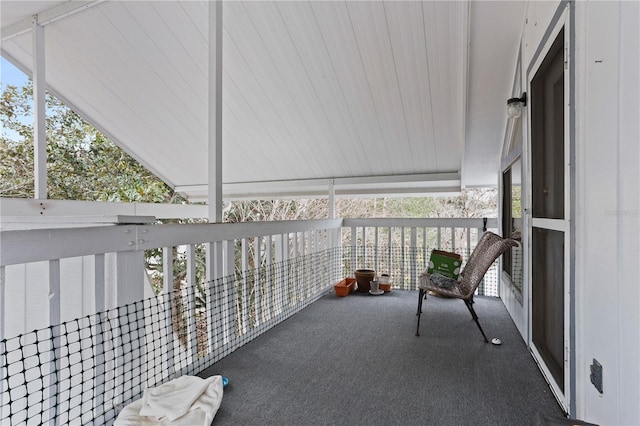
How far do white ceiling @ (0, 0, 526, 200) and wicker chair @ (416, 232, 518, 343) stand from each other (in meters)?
1.43

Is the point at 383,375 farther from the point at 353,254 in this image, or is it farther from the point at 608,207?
the point at 353,254

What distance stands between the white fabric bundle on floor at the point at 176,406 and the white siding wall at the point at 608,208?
165 cm

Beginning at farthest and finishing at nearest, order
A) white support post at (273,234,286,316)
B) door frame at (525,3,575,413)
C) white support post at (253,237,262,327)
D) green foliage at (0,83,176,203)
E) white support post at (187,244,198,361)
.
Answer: green foliage at (0,83,176,203), white support post at (273,234,286,316), white support post at (253,237,262,327), white support post at (187,244,198,361), door frame at (525,3,575,413)

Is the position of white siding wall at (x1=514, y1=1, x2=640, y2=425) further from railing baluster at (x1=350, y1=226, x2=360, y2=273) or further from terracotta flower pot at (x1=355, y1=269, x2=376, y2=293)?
railing baluster at (x1=350, y1=226, x2=360, y2=273)

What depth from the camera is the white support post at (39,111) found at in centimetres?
290

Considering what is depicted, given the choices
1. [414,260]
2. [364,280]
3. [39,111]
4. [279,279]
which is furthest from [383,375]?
[39,111]

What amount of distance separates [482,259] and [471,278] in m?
0.19

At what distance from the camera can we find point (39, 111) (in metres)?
2.89

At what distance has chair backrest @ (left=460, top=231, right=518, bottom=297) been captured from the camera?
247 cm

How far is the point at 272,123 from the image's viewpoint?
407 centimetres

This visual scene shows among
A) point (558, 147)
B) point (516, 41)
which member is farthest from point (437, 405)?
point (516, 41)

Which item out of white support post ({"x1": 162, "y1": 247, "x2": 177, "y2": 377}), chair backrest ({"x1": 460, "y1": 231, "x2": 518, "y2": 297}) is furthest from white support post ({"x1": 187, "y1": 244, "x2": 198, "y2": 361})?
chair backrest ({"x1": 460, "y1": 231, "x2": 518, "y2": 297})

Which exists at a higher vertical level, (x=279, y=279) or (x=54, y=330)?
(x=54, y=330)

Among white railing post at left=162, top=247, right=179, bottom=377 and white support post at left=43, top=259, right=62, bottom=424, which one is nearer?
white support post at left=43, top=259, right=62, bottom=424
